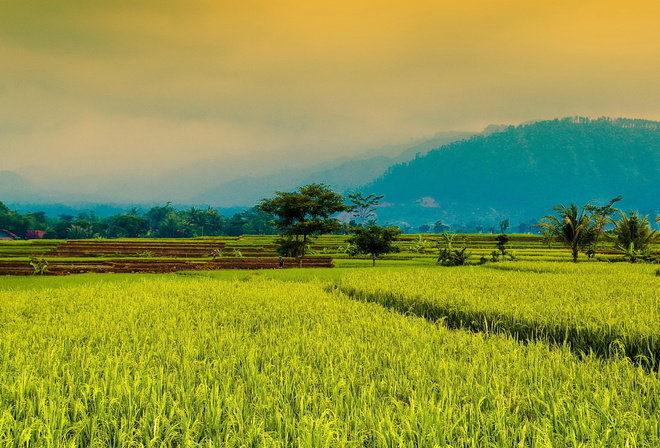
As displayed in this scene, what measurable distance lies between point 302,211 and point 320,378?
2256 centimetres

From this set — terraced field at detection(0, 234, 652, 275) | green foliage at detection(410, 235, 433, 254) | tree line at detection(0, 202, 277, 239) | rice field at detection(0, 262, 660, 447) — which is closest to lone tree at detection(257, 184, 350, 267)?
terraced field at detection(0, 234, 652, 275)

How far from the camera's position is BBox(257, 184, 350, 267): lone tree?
990 inches

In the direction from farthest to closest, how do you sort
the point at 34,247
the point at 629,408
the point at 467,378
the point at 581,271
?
1. the point at 34,247
2. the point at 581,271
3. the point at 467,378
4. the point at 629,408

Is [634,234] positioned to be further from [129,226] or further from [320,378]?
[129,226]

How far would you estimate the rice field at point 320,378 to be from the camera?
247cm

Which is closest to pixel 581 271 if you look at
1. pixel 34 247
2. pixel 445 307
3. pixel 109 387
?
pixel 445 307

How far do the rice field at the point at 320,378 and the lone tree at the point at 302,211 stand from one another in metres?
17.5

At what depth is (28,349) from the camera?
4590 millimetres

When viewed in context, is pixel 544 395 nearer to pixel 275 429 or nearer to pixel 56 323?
pixel 275 429

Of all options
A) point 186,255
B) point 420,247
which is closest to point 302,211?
point 186,255

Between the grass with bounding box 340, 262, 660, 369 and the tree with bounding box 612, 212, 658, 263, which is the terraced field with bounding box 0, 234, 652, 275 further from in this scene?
the grass with bounding box 340, 262, 660, 369

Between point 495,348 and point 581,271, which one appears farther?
point 581,271

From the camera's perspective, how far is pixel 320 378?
3.44m

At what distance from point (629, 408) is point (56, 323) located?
7.46m
